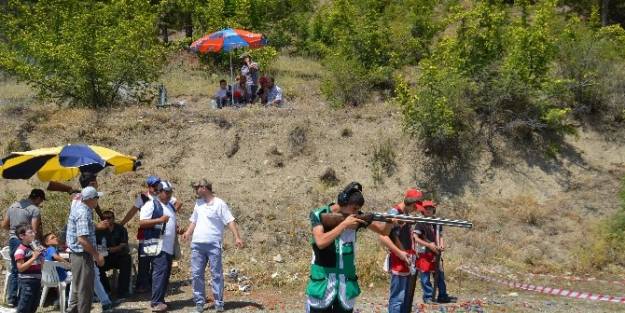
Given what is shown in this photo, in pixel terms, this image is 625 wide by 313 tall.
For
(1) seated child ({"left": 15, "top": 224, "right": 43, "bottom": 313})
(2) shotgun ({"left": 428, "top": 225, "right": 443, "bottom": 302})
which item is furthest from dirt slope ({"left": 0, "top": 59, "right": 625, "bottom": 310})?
(1) seated child ({"left": 15, "top": 224, "right": 43, "bottom": 313})

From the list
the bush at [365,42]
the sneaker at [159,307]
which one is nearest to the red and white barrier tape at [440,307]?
the sneaker at [159,307]

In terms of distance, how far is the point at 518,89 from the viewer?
16156 millimetres

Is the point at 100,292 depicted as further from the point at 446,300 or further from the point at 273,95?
the point at 273,95

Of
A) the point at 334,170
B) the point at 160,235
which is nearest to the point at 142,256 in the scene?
the point at 160,235

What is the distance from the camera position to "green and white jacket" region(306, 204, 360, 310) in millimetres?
6250

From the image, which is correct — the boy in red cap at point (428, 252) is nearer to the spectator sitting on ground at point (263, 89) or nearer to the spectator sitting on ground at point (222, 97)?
the spectator sitting on ground at point (263, 89)

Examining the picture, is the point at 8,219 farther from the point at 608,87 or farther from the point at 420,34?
the point at 420,34

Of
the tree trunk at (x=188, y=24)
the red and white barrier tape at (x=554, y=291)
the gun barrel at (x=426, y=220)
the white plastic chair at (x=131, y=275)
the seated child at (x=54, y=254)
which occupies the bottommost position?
the red and white barrier tape at (x=554, y=291)

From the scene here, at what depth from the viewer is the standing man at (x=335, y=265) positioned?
620cm

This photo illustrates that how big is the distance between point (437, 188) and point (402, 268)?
Answer: 7.43 meters

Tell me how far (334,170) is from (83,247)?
24.6ft

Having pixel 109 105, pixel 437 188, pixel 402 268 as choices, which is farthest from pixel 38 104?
pixel 402 268

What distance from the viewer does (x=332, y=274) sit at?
20.6ft

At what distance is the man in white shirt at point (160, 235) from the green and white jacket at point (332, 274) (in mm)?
3570
